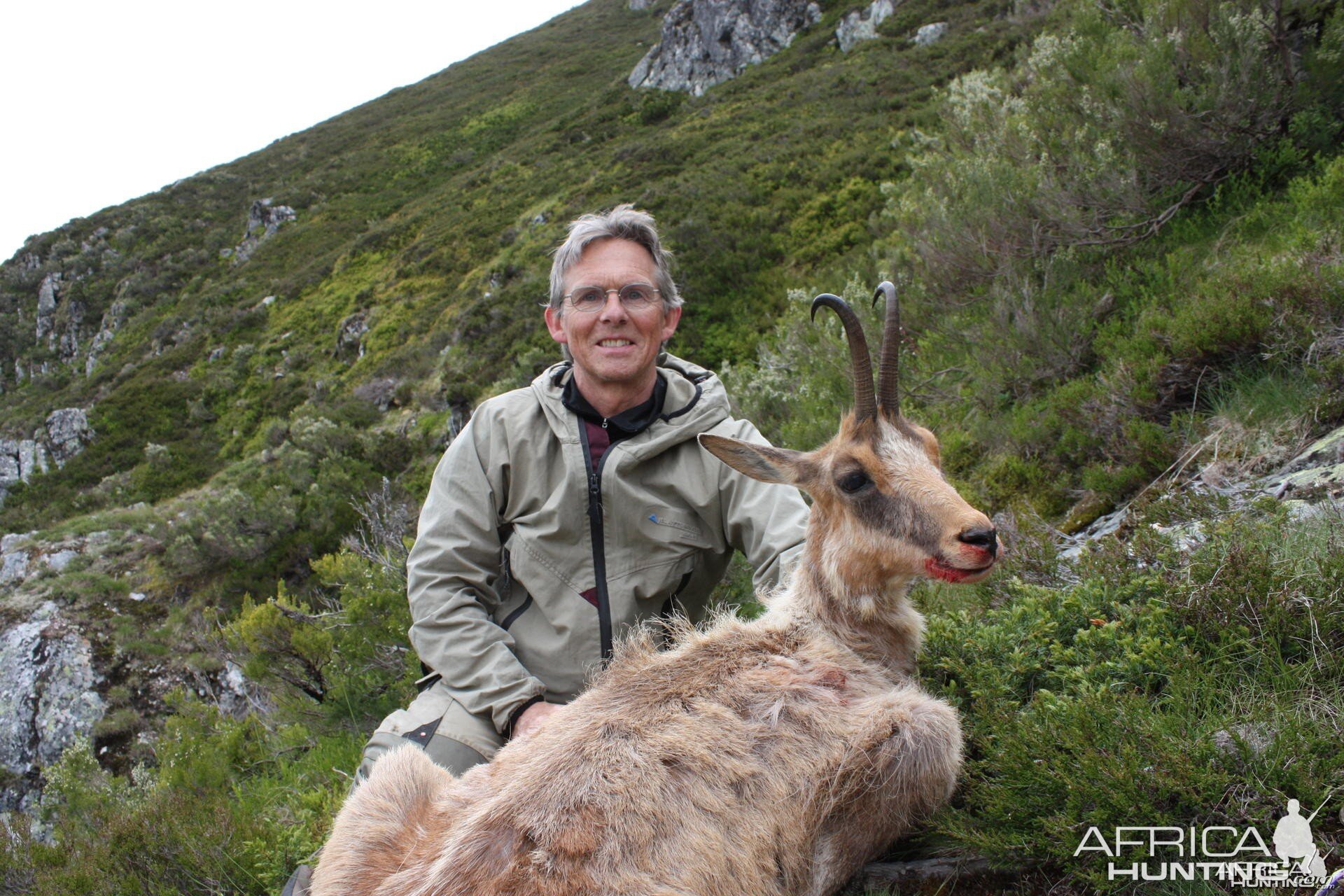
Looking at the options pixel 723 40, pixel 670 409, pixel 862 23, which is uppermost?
pixel 723 40

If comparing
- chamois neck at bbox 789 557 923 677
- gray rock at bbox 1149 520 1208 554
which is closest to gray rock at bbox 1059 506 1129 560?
gray rock at bbox 1149 520 1208 554

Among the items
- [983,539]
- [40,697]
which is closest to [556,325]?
[983,539]

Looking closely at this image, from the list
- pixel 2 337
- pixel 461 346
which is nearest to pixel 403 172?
pixel 2 337

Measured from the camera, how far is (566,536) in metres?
4.34

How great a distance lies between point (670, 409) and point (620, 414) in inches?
12.7

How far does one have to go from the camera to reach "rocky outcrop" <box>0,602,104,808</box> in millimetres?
11188

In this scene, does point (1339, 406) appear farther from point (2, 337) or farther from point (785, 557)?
point (2, 337)

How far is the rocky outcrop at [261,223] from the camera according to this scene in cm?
4366

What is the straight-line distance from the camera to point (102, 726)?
37.3 feet

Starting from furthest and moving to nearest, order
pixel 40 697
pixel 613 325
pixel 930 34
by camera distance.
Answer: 1. pixel 930 34
2. pixel 40 697
3. pixel 613 325

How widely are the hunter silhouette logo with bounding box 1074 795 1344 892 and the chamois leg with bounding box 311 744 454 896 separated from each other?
96.2 inches

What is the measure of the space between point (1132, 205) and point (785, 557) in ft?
22.2

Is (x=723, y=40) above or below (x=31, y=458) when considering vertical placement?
above

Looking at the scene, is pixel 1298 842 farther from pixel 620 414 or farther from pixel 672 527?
pixel 620 414
